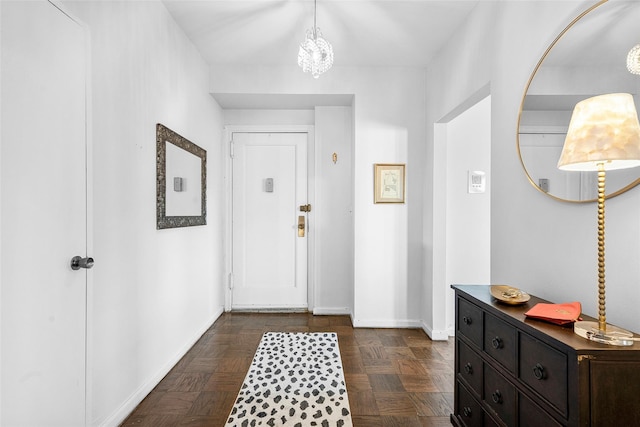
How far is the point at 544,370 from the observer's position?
1.15m

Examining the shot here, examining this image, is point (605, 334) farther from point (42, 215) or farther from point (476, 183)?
point (476, 183)

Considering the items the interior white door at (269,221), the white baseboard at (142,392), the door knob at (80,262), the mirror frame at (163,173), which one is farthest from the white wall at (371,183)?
the door knob at (80,262)

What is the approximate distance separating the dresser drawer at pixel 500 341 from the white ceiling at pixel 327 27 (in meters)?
2.21

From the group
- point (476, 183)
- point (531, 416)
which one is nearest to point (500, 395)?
point (531, 416)

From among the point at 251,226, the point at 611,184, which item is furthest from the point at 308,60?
the point at 251,226

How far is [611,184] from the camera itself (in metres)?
1.26

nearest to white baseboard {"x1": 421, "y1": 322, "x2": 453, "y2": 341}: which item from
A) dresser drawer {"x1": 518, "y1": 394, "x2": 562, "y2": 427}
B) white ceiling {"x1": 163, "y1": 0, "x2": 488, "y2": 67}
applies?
dresser drawer {"x1": 518, "y1": 394, "x2": 562, "y2": 427}

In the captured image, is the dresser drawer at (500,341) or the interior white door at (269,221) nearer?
the dresser drawer at (500,341)

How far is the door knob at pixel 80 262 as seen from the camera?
148 cm

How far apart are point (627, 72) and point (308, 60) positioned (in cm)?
158

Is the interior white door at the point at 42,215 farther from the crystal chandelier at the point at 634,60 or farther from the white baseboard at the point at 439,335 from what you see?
the white baseboard at the point at 439,335

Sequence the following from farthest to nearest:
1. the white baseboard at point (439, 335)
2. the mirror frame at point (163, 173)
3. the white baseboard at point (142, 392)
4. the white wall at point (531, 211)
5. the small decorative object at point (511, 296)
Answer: the white baseboard at point (439, 335) < the mirror frame at point (163, 173) < the white baseboard at point (142, 392) < the small decorative object at point (511, 296) < the white wall at point (531, 211)

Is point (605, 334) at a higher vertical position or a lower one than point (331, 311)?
higher

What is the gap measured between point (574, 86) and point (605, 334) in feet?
3.36
